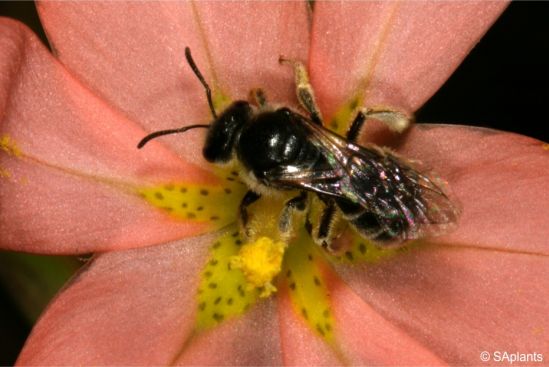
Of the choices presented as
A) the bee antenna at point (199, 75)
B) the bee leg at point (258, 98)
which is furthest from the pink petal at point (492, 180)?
the bee antenna at point (199, 75)

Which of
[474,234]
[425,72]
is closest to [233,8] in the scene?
[425,72]

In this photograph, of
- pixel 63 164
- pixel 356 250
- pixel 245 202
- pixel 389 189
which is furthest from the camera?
pixel 356 250

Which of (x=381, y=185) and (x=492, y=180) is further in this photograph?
(x=492, y=180)

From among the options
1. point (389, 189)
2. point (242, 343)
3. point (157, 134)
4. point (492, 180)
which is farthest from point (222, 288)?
point (492, 180)

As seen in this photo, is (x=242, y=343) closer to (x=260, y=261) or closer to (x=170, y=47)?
(x=260, y=261)

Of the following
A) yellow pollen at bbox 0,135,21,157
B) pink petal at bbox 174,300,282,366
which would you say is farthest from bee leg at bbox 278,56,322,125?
yellow pollen at bbox 0,135,21,157

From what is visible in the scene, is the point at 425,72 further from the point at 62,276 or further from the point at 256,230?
the point at 62,276

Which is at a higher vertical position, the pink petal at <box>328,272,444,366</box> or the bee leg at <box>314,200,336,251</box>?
the bee leg at <box>314,200,336,251</box>

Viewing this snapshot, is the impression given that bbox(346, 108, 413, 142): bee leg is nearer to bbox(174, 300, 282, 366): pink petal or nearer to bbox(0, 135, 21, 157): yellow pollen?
bbox(174, 300, 282, 366): pink petal
